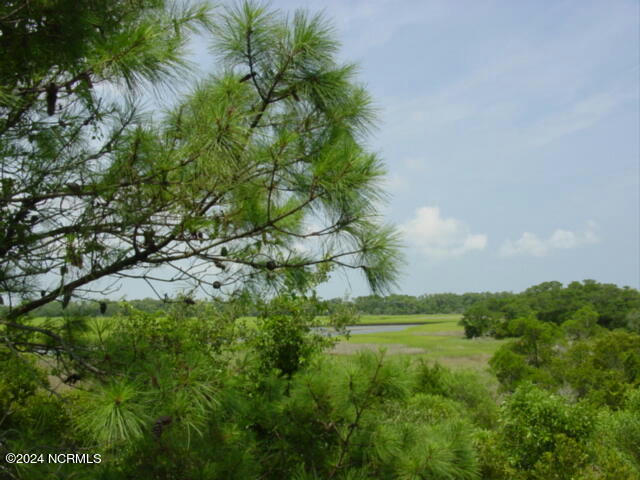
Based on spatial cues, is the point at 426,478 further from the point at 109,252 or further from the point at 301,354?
the point at 109,252

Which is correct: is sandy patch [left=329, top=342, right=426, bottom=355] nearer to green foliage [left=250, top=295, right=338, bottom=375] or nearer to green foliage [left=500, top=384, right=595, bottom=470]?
green foliage [left=250, top=295, right=338, bottom=375]

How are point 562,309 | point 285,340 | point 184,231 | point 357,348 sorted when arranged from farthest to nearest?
point 562,309
point 285,340
point 357,348
point 184,231

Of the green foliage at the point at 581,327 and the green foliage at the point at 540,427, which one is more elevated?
the green foliage at the point at 540,427

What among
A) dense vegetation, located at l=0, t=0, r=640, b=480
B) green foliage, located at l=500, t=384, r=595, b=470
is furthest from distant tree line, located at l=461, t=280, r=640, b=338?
dense vegetation, located at l=0, t=0, r=640, b=480

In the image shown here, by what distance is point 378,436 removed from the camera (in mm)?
2674

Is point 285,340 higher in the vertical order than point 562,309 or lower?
higher

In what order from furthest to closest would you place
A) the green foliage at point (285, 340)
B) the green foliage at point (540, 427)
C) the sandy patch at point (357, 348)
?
the green foliage at point (540, 427), the green foliage at point (285, 340), the sandy patch at point (357, 348)

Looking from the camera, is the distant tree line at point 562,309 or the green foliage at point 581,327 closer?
the green foliage at point 581,327

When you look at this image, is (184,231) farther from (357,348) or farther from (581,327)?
(581,327)

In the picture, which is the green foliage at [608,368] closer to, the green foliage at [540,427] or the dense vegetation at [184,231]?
the green foliage at [540,427]

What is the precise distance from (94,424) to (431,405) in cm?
587

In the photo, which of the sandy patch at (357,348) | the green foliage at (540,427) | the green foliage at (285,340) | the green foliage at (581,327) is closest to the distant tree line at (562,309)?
the green foliage at (581,327)

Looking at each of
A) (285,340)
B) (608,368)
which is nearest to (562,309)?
(608,368)

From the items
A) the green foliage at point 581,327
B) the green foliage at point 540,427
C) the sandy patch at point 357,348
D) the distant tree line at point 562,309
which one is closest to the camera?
the sandy patch at point 357,348
